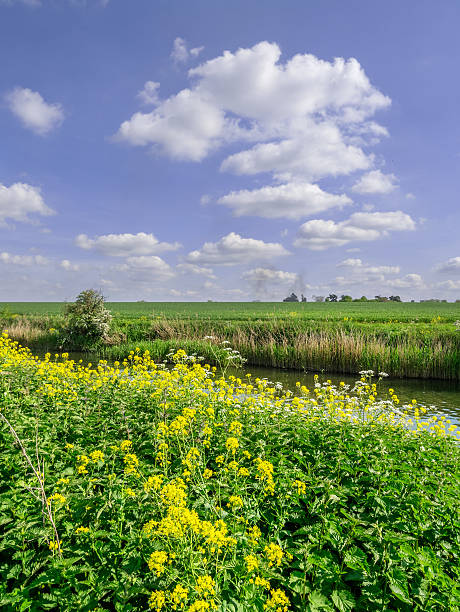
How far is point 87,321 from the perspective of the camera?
1029 inches

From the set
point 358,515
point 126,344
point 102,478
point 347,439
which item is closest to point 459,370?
point 347,439

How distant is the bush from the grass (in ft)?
69.0

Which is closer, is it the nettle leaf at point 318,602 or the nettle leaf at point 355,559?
the nettle leaf at point 318,602

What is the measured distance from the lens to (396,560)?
309 cm

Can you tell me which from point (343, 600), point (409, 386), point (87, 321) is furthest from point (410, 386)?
point (87, 321)

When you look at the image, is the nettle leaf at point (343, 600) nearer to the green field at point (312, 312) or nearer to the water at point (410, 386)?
the water at point (410, 386)

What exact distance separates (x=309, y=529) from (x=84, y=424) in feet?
11.6

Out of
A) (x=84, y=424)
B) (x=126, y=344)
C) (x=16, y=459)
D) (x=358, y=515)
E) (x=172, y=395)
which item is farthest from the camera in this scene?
(x=126, y=344)

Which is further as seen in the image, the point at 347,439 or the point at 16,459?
the point at 347,439

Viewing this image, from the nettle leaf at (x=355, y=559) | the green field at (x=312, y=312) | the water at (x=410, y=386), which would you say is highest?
the green field at (x=312, y=312)

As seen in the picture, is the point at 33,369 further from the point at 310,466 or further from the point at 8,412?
the point at 310,466

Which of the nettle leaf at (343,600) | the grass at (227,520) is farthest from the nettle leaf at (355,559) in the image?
the nettle leaf at (343,600)

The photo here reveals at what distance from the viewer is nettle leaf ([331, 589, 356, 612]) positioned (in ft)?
9.22

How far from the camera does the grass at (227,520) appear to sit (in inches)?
109
